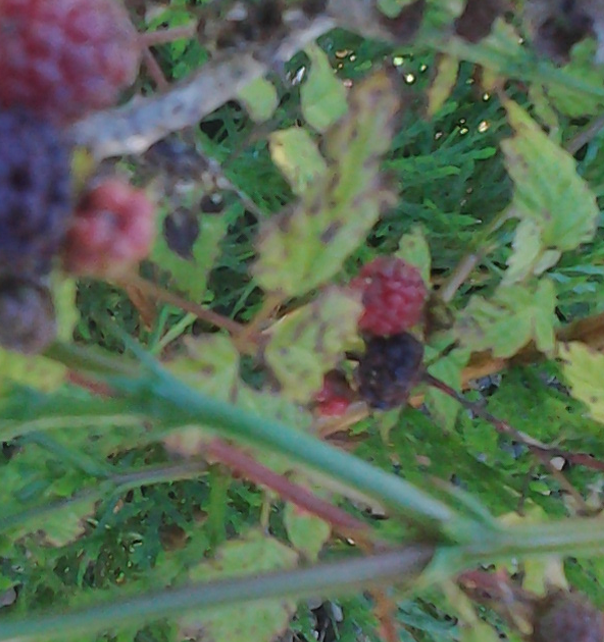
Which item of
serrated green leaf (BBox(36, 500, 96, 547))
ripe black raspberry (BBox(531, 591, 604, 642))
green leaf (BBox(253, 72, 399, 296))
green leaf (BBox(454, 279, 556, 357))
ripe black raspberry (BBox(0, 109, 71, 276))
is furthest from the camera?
serrated green leaf (BBox(36, 500, 96, 547))

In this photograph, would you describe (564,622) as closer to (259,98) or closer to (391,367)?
(391,367)

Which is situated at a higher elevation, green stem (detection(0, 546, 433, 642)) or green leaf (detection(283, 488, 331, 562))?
green stem (detection(0, 546, 433, 642))

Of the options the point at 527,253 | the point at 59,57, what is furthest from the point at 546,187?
the point at 59,57

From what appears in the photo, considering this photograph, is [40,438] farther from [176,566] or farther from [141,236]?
[141,236]

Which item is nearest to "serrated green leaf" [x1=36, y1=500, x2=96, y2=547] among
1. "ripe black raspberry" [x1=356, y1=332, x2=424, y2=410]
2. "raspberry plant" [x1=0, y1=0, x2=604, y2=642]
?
"raspberry plant" [x1=0, y1=0, x2=604, y2=642]

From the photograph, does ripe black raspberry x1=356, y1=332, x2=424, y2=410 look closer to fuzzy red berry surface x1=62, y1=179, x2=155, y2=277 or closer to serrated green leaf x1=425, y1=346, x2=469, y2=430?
serrated green leaf x1=425, y1=346, x2=469, y2=430

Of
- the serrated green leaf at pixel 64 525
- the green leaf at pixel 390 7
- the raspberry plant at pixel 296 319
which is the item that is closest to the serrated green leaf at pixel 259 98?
the raspberry plant at pixel 296 319

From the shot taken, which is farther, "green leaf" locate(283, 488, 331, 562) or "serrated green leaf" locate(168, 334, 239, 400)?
"green leaf" locate(283, 488, 331, 562)

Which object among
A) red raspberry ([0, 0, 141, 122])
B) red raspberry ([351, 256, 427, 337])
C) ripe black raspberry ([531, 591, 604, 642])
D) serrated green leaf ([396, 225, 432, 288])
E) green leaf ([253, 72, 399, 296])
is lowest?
ripe black raspberry ([531, 591, 604, 642])
